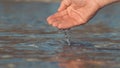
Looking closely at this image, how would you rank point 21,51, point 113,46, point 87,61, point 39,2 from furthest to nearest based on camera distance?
point 39,2 < point 113,46 < point 21,51 < point 87,61

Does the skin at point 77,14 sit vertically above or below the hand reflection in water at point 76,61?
above

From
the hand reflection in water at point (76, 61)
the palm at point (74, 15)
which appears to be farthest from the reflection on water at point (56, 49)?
the palm at point (74, 15)

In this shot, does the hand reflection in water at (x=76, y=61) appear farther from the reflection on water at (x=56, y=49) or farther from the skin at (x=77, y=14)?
the skin at (x=77, y=14)

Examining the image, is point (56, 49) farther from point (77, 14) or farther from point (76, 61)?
point (76, 61)

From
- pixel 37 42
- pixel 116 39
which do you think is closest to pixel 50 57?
pixel 37 42

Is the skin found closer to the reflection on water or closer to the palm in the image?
the palm

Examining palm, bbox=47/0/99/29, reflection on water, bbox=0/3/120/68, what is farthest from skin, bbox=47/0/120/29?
reflection on water, bbox=0/3/120/68

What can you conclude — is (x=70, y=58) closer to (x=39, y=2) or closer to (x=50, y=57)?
(x=50, y=57)
